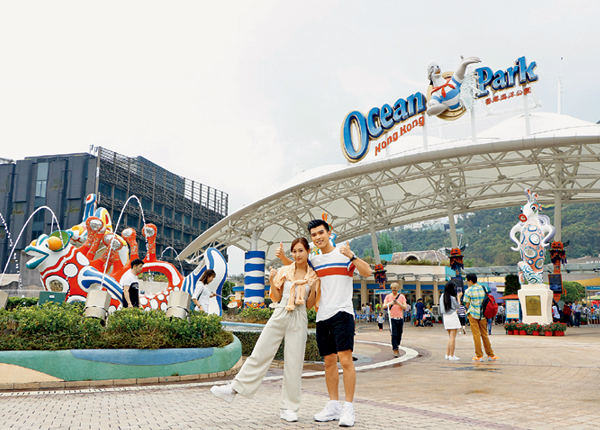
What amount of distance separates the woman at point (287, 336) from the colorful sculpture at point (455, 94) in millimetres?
19885

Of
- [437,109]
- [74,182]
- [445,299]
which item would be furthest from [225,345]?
[74,182]

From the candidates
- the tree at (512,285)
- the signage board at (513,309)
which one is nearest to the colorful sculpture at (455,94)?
the signage board at (513,309)

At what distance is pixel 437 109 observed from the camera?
2247cm

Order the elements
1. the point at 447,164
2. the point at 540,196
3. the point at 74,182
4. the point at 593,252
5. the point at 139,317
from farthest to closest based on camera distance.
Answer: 1. the point at 593,252
2. the point at 74,182
3. the point at 540,196
4. the point at 447,164
5. the point at 139,317

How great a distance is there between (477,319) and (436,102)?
51.7 ft

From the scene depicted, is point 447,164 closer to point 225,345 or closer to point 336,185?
point 336,185

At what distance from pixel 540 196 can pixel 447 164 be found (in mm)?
8380

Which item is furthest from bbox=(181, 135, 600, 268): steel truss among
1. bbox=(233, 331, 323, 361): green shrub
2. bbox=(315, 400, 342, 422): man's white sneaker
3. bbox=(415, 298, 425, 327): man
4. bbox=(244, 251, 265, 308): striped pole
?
bbox=(315, 400, 342, 422): man's white sneaker

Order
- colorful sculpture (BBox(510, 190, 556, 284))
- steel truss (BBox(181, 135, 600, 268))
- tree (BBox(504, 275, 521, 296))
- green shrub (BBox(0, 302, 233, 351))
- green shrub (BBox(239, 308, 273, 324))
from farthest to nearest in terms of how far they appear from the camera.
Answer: tree (BBox(504, 275, 521, 296)) < steel truss (BBox(181, 135, 600, 268)) < colorful sculpture (BBox(510, 190, 556, 284)) < green shrub (BBox(239, 308, 273, 324)) < green shrub (BBox(0, 302, 233, 351))

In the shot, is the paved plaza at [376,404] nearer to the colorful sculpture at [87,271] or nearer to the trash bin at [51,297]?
the colorful sculpture at [87,271]

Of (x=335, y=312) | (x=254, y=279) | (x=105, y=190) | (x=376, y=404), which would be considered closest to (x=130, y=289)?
(x=376, y=404)

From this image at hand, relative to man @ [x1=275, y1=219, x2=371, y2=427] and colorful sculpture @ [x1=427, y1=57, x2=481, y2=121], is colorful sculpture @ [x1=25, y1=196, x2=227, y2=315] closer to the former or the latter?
man @ [x1=275, y1=219, x2=371, y2=427]

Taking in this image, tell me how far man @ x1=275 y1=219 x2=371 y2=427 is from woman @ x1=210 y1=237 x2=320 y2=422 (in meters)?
0.11

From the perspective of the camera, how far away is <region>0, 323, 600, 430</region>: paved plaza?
391 cm
